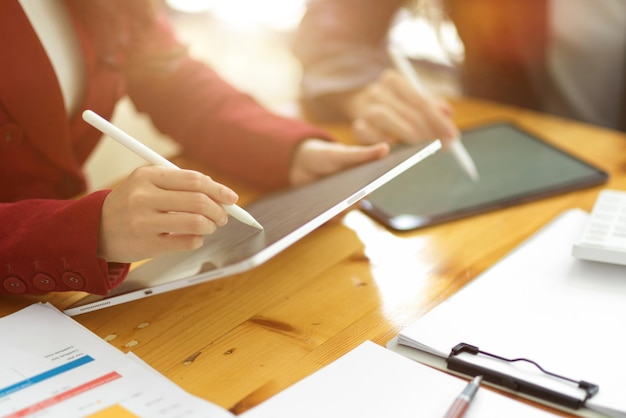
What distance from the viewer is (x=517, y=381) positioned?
50 cm

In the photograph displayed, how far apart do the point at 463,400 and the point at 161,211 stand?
11.2 inches

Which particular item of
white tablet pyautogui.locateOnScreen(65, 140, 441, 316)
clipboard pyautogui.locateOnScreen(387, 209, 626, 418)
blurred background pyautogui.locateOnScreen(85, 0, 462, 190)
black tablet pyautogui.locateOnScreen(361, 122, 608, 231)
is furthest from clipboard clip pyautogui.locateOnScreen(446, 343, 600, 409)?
blurred background pyautogui.locateOnScreen(85, 0, 462, 190)

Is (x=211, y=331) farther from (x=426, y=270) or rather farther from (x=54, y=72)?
(x=54, y=72)

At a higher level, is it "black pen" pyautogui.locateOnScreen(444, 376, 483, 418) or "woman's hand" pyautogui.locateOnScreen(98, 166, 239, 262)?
"woman's hand" pyautogui.locateOnScreen(98, 166, 239, 262)

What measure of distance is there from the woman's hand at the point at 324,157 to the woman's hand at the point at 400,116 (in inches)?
4.5

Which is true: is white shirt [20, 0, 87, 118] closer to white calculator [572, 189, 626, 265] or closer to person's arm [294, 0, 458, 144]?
person's arm [294, 0, 458, 144]

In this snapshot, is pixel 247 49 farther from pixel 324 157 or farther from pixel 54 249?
pixel 54 249

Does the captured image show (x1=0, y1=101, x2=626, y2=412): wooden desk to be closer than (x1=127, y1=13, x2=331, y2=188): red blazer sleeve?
Yes

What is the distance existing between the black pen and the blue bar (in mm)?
288

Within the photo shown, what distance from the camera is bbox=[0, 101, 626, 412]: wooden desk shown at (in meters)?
0.56

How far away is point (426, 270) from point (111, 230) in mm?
317

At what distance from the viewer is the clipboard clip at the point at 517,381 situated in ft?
1.58

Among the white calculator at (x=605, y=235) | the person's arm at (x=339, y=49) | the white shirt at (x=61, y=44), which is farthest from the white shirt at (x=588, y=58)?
the white shirt at (x=61, y=44)

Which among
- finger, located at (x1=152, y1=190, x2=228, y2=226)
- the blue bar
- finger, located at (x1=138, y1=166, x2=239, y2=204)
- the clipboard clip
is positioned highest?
finger, located at (x1=138, y1=166, x2=239, y2=204)
